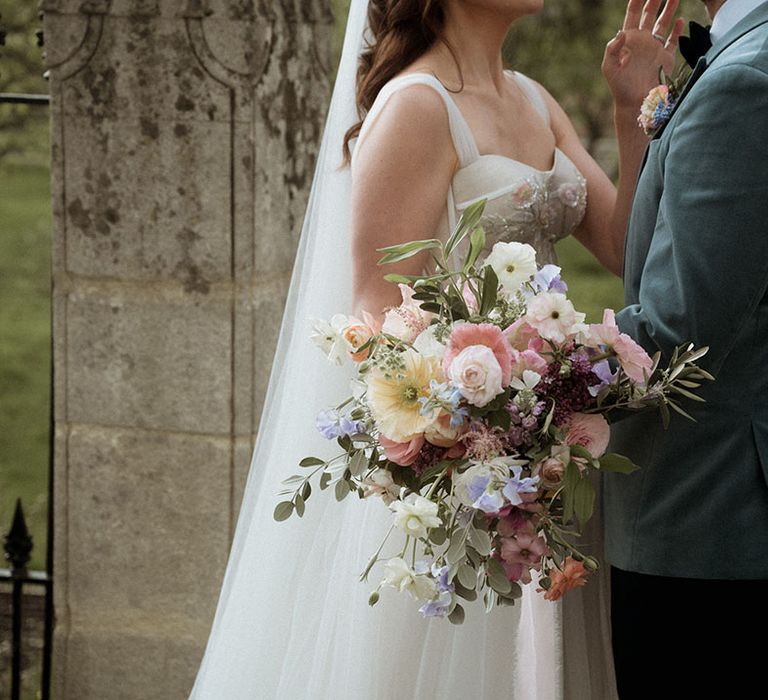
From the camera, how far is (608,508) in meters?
2.17

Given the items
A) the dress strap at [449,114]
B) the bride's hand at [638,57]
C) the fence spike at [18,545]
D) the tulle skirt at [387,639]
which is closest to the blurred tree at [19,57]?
the fence spike at [18,545]

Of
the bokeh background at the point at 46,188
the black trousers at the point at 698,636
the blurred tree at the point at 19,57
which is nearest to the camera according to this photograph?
the black trousers at the point at 698,636

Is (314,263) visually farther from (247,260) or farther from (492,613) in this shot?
(492,613)

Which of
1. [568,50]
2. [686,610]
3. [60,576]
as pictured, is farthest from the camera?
[568,50]

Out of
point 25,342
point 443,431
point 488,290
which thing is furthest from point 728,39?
point 25,342

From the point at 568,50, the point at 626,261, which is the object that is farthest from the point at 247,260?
the point at 568,50

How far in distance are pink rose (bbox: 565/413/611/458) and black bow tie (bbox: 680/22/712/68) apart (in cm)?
72

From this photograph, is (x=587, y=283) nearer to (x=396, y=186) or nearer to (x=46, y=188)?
(x=46, y=188)

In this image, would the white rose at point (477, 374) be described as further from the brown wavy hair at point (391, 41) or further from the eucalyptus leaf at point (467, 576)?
the brown wavy hair at point (391, 41)

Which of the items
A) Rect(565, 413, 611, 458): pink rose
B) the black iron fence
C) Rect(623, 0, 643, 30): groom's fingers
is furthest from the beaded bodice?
the black iron fence

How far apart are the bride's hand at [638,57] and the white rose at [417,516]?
4.31 ft

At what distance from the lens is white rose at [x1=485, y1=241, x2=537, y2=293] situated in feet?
6.08

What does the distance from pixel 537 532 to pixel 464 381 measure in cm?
28

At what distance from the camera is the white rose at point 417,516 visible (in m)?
1.79
